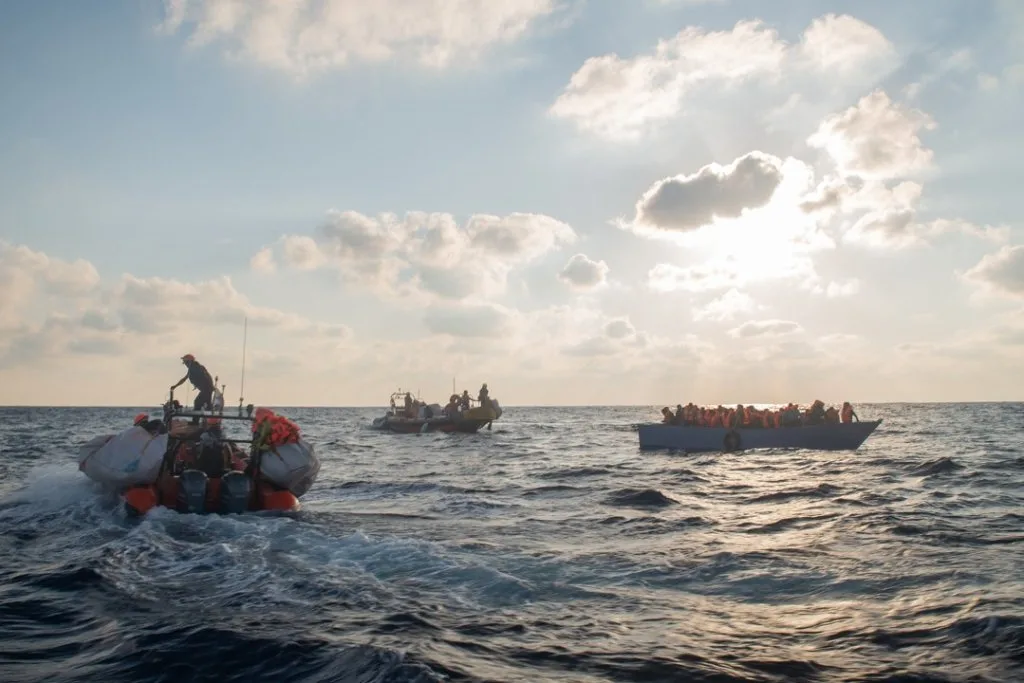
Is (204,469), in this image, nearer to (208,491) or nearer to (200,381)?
(208,491)

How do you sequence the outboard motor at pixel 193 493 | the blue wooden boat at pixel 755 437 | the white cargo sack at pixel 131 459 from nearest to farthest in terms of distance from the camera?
the outboard motor at pixel 193 493, the white cargo sack at pixel 131 459, the blue wooden boat at pixel 755 437

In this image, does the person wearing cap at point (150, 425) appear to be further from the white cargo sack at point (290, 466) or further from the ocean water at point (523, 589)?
the white cargo sack at point (290, 466)

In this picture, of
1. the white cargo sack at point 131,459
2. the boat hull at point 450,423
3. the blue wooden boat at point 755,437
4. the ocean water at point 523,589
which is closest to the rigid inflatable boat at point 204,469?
the white cargo sack at point 131,459

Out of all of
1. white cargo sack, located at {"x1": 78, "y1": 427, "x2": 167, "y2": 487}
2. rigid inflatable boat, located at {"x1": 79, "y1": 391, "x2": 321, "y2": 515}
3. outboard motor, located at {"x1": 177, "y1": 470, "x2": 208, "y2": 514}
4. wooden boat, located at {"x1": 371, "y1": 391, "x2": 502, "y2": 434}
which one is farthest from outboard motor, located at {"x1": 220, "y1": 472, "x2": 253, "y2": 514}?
wooden boat, located at {"x1": 371, "y1": 391, "x2": 502, "y2": 434}

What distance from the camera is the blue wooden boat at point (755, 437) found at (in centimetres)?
3259

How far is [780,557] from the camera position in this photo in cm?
1062

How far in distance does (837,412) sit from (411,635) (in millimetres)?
30749

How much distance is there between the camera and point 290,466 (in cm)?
1417

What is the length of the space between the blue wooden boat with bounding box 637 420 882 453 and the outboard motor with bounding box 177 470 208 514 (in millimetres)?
25693

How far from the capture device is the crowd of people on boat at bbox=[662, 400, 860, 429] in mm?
33406

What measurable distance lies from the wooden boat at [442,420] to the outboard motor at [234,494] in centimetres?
3484

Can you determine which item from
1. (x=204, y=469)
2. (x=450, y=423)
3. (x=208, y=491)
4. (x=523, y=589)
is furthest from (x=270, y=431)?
(x=450, y=423)

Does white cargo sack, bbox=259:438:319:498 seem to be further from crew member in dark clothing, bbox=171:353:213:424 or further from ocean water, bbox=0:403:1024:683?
crew member in dark clothing, bbox=171:353:213:424

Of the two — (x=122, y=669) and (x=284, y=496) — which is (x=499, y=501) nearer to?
(x=284, y=496)
